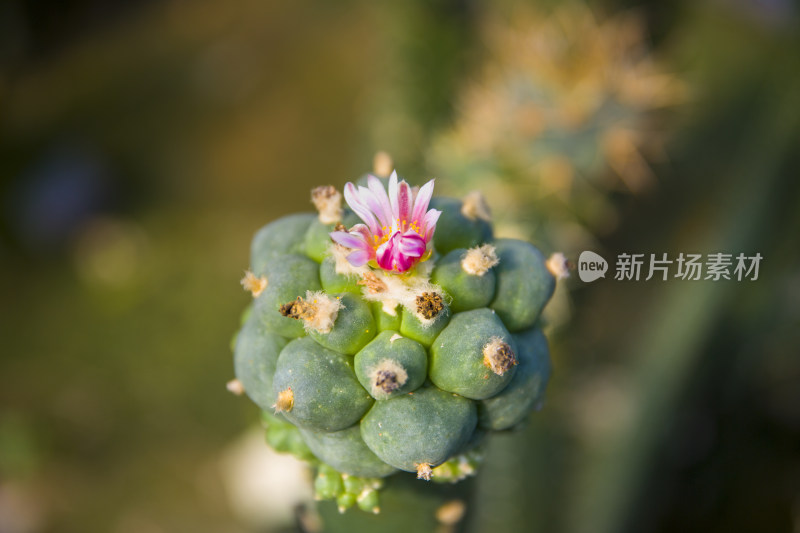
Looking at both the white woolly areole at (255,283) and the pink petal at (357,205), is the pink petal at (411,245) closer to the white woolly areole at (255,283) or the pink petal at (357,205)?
the pink petal at (357,205)

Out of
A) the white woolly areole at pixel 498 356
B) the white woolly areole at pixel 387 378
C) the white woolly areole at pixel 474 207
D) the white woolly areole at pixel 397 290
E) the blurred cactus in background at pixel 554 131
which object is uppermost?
the blurred cactus in background at pixel 554 131

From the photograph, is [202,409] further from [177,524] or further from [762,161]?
[762,161]

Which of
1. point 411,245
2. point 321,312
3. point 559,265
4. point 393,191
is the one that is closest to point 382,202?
point 393,191

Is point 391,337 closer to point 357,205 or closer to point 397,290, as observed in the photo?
point 397,290

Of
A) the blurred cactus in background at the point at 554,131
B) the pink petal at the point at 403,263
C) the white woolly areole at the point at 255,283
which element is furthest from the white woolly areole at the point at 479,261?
the blurred cactus in background at the point at 554,131

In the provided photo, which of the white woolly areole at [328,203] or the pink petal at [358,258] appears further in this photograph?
the white woolly areole at [328,203]
